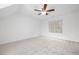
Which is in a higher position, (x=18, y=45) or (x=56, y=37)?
(x=56, y=37)

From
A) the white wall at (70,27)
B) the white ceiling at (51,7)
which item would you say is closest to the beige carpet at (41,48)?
the white wall at (70,27)

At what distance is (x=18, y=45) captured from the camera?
2.08 meters

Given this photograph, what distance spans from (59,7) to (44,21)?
40 cm

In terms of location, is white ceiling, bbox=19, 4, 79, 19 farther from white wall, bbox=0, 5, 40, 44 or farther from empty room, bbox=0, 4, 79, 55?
white wall, bbox=0, 5, 40, 44

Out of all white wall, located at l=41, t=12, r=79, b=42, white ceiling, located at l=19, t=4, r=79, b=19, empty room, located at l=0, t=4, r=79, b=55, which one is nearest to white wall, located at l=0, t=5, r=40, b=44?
empty room, located at l=0, t=4, r=79, b=55

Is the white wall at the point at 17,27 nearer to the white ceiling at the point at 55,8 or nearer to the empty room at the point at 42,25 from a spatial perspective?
the empty room at the point at 42,25

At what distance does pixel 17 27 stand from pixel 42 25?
19.7 inches

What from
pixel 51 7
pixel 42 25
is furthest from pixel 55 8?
pixel 42 25

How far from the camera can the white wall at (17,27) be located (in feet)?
6.78

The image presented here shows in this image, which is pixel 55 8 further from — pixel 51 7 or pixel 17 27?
pixel 17 27

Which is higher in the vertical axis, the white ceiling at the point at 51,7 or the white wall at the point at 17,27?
the white ceiling at the point at 51,7

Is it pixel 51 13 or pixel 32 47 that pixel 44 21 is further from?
pixel 32 47

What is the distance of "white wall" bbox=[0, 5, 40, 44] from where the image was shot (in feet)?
6.78

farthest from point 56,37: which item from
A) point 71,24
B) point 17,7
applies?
point 17,7
